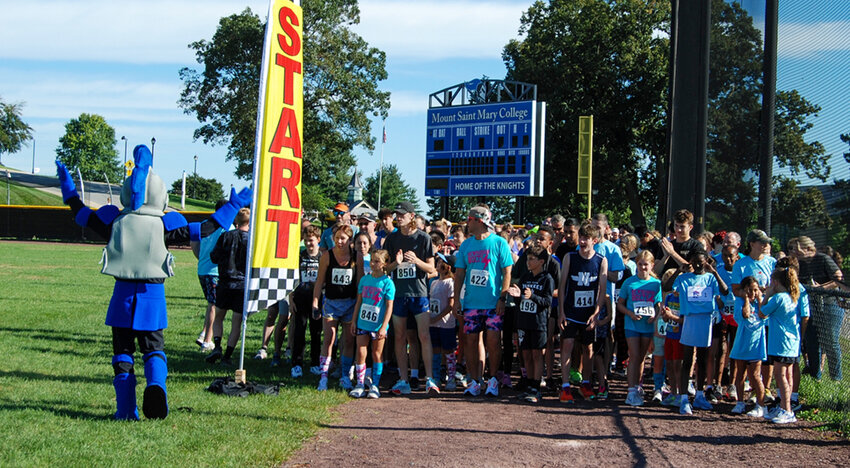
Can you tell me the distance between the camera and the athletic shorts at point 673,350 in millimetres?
7820

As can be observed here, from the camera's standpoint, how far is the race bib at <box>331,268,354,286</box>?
8.38m

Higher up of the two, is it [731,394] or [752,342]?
[752,342]

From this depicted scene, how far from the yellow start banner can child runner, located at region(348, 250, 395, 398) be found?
2.98 feet

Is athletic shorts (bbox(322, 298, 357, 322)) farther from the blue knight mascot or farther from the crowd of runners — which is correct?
the blue knight mascot

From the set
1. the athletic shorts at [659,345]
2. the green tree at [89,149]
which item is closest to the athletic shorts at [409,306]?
the athletic shorts at [659,345]

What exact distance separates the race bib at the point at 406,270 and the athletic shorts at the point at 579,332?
1.80 m

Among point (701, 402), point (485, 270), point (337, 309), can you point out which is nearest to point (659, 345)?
point (701, 402)

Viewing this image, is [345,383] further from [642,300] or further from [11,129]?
[11,129]

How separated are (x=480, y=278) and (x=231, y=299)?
3.19 m

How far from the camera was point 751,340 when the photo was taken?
7484 mm

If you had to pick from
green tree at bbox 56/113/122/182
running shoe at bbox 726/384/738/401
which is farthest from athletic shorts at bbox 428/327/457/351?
green tree at bbox 56/113/122/182

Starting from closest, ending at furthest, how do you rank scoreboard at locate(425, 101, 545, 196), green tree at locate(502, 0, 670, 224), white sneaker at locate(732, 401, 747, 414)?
white sneaker at locate(732, 401, 747, 414), scoreboard at locate(425, 101, 545, 196), green tree at locate(502, 0, 670, 224)

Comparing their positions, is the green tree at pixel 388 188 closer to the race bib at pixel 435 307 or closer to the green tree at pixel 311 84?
the green tree at pixel 311 84

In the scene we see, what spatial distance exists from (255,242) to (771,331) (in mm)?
5239
